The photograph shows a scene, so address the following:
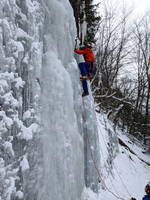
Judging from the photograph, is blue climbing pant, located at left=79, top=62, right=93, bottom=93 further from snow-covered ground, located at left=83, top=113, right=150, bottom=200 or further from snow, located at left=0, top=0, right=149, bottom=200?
snow-covered ground, located at left=83, top=113, right=150, bottom=200

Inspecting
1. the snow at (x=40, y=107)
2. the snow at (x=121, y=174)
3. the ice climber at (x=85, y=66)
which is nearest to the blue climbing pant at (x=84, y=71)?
the ice climber at (x=85, y=66)

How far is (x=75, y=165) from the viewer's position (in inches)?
211

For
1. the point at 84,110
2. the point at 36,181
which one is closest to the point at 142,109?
the point at 84,110

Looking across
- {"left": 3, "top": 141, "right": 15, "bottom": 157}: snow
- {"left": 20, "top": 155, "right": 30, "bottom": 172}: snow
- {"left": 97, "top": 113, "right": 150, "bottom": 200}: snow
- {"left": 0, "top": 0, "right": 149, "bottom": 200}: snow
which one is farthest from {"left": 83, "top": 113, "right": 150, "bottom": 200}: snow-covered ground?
{"left": 3, "top": 141, "right": 15, "bottom": 157}: snow

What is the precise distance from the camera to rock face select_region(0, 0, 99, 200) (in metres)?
3.52

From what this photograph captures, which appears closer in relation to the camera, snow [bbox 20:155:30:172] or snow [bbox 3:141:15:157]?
snow [bbox 3:141:15:157]

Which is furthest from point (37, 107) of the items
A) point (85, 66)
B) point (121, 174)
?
point (121, 174)

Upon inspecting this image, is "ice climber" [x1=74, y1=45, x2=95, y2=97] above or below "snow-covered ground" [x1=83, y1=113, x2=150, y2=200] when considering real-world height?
above

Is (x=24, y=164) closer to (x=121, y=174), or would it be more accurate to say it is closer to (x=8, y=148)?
(x=8, y=148)

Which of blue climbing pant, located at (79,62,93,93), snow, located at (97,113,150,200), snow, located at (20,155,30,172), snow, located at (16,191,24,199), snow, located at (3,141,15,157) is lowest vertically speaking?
snow, located at (97,113,150,200)

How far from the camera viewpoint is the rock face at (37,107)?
352cm

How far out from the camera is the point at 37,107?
4.18 metres

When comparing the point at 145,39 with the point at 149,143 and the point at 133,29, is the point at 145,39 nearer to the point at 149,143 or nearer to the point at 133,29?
the point at 133,29

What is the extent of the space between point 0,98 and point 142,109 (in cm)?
1998
